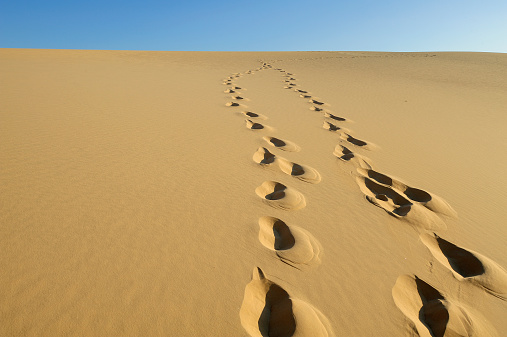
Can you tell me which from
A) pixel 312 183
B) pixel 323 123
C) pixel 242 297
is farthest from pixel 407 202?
pixel 323 123

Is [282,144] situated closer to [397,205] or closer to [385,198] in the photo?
[385,198]

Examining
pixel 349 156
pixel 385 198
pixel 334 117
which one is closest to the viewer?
pixel 385 198

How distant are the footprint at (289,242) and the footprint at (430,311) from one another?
0.38m

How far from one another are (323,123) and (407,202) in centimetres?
208

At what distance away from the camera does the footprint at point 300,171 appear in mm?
2139

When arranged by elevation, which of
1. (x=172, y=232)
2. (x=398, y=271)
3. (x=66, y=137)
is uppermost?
(x=398, y=271)

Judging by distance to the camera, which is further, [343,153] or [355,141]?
[355,141]

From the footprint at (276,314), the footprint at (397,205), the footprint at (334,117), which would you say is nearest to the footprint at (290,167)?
the footprint at (397,205)

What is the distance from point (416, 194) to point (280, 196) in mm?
1036

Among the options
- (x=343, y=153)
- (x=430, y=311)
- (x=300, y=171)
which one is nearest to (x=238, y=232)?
(x=430, y=311)

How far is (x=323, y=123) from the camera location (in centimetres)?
380

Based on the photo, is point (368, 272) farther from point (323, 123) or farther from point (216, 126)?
point (323, 123)

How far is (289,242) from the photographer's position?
142cm

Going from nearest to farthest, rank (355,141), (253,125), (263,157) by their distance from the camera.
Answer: (263,157) < (355,141) < (253,125)
